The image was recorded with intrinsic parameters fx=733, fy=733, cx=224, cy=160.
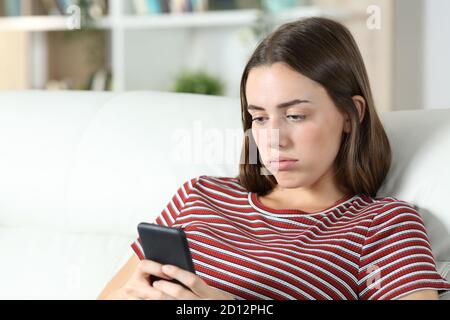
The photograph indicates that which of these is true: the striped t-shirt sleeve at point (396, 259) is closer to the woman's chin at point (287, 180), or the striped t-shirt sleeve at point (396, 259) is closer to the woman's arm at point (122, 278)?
the woman's chin at point (287, 180)

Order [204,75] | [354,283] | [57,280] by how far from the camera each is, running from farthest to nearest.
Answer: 1. [204,75]
2. [57,280]
3. [354,283]

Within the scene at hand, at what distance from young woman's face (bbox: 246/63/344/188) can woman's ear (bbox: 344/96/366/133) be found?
18mm

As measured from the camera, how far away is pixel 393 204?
1.11 m

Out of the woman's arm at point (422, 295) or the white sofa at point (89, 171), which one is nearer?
the woman's arm at point (422, 295)

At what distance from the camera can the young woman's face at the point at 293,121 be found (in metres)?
1.11

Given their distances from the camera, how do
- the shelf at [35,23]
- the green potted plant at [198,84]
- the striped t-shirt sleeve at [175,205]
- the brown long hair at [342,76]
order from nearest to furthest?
the brown long hair at [342,76], the striped t-shirt sleeve at [175,205], the green potted plant at [198,84], the shelf at [35,23]

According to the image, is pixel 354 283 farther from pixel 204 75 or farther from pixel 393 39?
pixel 204 75

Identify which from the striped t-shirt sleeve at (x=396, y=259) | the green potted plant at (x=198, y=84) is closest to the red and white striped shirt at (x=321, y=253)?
the striped t-shirt sleeve at (x=396, y=259)

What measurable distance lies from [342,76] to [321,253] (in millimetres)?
280

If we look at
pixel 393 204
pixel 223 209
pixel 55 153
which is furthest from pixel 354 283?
pixel 55 153

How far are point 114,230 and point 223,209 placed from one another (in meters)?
0.35

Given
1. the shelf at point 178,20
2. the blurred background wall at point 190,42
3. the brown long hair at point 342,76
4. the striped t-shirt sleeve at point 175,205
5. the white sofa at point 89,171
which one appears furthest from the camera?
the shelf at point 178,20

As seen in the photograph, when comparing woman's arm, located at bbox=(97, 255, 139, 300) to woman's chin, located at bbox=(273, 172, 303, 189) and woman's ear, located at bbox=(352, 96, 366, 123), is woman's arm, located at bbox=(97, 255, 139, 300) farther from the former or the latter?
woman's ear, located at bbox=(352, 96, 366, 123)

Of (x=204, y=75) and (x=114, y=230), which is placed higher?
(x=204, y=75)
